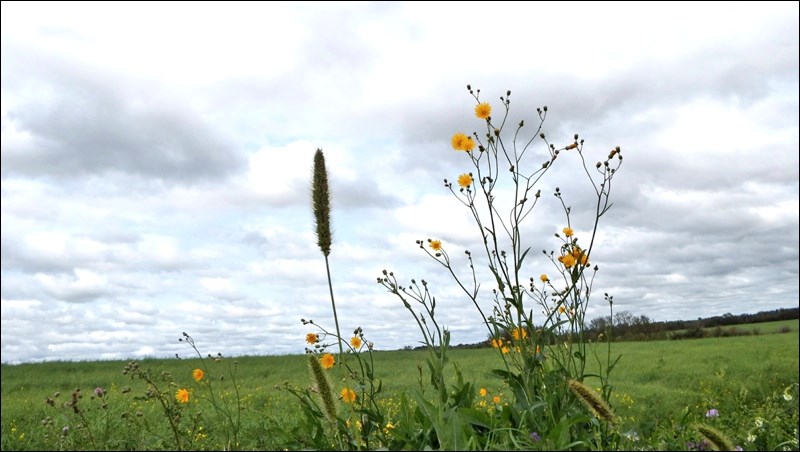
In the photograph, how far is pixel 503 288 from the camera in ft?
11.3

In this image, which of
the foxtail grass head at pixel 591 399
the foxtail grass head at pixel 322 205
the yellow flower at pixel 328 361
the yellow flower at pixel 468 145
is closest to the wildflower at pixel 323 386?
the foxtail grass head at pixel 322 205

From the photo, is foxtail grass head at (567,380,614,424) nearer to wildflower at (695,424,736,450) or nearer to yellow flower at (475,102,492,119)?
wildflower at (695,424,736,450)

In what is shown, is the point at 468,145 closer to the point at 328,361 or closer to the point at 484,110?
the point at 484,110

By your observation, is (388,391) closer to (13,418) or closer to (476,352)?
(13,418)

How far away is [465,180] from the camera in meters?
3.78

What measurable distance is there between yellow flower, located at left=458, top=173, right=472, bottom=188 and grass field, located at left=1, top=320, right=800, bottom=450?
5.05ft

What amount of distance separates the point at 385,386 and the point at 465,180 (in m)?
7.97

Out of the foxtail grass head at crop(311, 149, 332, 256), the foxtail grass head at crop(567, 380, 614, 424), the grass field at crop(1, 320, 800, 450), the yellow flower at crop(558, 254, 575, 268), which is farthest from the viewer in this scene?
the grass field at crop(1, 320, 800, 450)

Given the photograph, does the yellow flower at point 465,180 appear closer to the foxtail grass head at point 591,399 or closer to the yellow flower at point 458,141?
the yellow flower at point 458,141

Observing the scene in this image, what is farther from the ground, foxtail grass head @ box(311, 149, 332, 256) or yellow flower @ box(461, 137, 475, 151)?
yellow flower @ box(461, 137, 475, 151)

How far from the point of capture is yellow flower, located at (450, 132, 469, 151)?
3770 millimetres

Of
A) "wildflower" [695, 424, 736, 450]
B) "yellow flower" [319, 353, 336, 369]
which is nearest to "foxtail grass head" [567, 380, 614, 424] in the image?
"wildflower" [695, 424, 736, 450]

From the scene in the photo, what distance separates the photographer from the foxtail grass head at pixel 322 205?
104 inches

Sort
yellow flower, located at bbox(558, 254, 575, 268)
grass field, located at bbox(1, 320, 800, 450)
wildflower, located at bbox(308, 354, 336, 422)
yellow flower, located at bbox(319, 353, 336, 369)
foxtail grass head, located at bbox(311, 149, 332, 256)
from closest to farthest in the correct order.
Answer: wildflower, located at bbox(308, 354, 336, 422), foxtail grass head, located at bbox(311, 149, 332, 256), yellow flower, located at bbox(319, 353, 336, 369), yellow flower, located at bbox(558, 254, 575, 268), grass field, located at bbox(1, 320, 800, 450)
